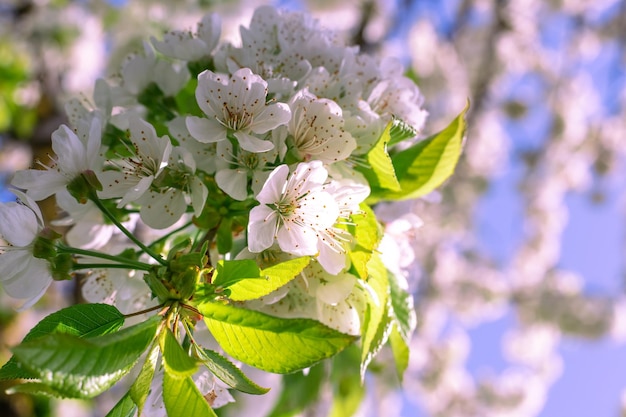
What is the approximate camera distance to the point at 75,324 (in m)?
0.57

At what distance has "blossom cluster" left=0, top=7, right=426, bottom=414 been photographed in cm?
62

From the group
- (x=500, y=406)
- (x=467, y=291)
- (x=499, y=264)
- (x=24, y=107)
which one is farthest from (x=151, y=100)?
(x=500, y=406)

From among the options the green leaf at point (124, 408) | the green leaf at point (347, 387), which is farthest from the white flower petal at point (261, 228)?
the green leaf at point (347, 387)

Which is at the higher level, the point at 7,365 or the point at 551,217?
the point at 7,365

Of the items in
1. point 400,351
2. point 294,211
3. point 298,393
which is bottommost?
point 298,393

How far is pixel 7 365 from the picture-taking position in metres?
0.55

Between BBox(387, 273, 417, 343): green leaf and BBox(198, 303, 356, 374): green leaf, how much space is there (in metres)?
0.23

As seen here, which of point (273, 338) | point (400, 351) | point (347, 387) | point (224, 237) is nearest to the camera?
point (273, 338)

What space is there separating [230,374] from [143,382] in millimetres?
Result: 85

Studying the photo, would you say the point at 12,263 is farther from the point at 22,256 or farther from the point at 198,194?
the point at 198,194

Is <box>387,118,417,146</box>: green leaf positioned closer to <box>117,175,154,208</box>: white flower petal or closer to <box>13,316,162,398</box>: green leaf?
<box>117,175,154,208</box>: white flower petal

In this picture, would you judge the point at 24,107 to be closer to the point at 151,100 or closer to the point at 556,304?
the point at 151,100

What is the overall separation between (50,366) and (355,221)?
355 millimetres

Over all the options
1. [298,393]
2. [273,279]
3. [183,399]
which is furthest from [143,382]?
[298,393]
